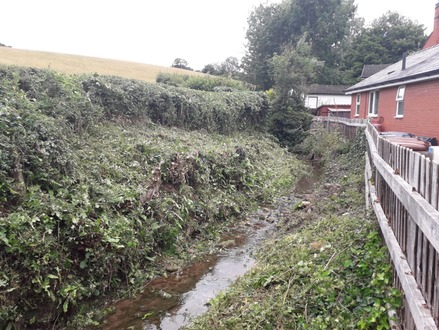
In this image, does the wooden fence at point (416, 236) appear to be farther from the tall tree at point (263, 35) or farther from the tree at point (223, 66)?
the tree at point (223, 66)

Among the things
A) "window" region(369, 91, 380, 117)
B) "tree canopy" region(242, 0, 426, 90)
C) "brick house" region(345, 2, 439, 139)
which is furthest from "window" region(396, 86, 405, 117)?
"tree canopy" region(242, 0, 426, 90)

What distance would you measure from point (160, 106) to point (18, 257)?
1065 cm

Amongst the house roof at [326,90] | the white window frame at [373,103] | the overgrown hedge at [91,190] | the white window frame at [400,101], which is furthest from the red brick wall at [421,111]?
the house roof at [326,90]

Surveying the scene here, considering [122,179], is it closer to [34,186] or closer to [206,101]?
[34,186]

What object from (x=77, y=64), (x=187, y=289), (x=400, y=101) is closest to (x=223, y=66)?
(x=77, y=64)

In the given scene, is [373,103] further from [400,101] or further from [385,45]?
[385,45]

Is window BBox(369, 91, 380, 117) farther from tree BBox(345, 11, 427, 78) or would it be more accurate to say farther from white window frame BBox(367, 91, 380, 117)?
tree BBox(345, 11, 427, 78)

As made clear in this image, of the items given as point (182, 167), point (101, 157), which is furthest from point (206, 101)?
point (101, 157)

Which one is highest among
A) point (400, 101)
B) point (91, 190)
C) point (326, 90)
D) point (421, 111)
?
point (326, 90)

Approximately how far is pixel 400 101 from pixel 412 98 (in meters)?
1.63

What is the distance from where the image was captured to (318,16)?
51406 millimetres

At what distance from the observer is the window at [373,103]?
20.4m

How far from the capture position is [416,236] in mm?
3111

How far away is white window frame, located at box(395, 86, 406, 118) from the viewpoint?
620 inches
